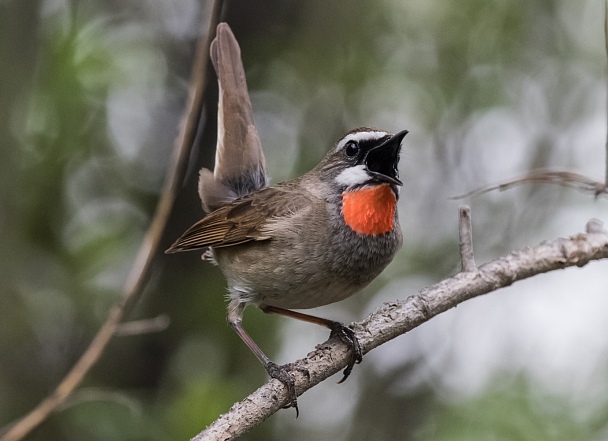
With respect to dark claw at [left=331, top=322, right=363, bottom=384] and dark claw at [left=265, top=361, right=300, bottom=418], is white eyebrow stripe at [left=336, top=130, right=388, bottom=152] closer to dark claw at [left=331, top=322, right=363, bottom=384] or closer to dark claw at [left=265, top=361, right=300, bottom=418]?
dark claw at [left=331, top=322, right=363, bottom=384]

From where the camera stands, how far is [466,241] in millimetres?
4141

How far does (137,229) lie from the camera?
6250 millimetres

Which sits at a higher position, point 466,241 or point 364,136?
point 364,136

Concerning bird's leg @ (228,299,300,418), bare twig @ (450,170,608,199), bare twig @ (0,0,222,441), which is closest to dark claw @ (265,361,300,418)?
bird's leg @ (228,299,300,418)

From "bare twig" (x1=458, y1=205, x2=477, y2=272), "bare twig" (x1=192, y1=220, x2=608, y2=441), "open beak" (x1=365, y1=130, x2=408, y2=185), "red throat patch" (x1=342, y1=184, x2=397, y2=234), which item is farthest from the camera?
"red throat patch" (x1=342, y1=184, x2=397, y2=234)

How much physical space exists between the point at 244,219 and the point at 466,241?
144 cm

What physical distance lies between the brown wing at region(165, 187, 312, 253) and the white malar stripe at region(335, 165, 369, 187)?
0.24m

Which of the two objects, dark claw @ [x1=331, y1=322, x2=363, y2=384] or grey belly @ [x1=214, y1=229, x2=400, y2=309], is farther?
grey belly @ [x1=214, y1=229, x2=400, y2=309]

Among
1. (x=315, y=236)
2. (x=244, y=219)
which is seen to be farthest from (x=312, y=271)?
(x=244, y=219)

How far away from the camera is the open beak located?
4.34 metres

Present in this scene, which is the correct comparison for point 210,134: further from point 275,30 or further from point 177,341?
point 177,341

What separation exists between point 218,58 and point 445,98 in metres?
2.40

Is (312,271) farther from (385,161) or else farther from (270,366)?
(385,161)

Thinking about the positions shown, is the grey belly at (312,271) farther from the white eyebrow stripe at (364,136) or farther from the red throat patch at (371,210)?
the white eyebrow stripe at (364,136)
